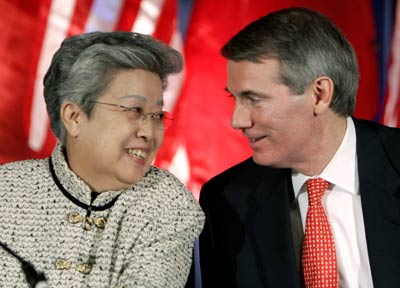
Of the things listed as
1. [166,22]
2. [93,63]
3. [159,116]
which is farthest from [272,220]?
[166,22]

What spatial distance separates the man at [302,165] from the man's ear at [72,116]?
0.44 meters

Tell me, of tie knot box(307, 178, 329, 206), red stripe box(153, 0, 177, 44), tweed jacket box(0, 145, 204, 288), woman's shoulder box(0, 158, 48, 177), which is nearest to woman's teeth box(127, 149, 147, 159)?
tweed jacket box(0, 145, 204, 288)

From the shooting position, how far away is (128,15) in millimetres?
3227

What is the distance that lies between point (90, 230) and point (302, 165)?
25.7 inches

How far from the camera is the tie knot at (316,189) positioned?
2344 mm

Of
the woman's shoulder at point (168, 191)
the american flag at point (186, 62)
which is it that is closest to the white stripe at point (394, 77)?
the american flag at point (186, 62)

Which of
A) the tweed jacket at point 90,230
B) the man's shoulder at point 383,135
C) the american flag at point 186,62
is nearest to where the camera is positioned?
the tweed jacket at point 90,230

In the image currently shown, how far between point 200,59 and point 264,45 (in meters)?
0.96

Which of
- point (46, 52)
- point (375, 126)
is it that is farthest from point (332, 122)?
point (46, 52)

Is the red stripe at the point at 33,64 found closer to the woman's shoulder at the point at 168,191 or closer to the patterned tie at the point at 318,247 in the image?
the woman's shoulder at the point at 168,191

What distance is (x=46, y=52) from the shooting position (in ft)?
10.3

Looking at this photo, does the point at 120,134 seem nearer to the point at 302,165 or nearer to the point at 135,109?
the point at 135,109

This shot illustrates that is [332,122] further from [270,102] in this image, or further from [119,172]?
[119,172]

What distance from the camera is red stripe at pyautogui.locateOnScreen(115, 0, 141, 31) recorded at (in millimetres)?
3215
